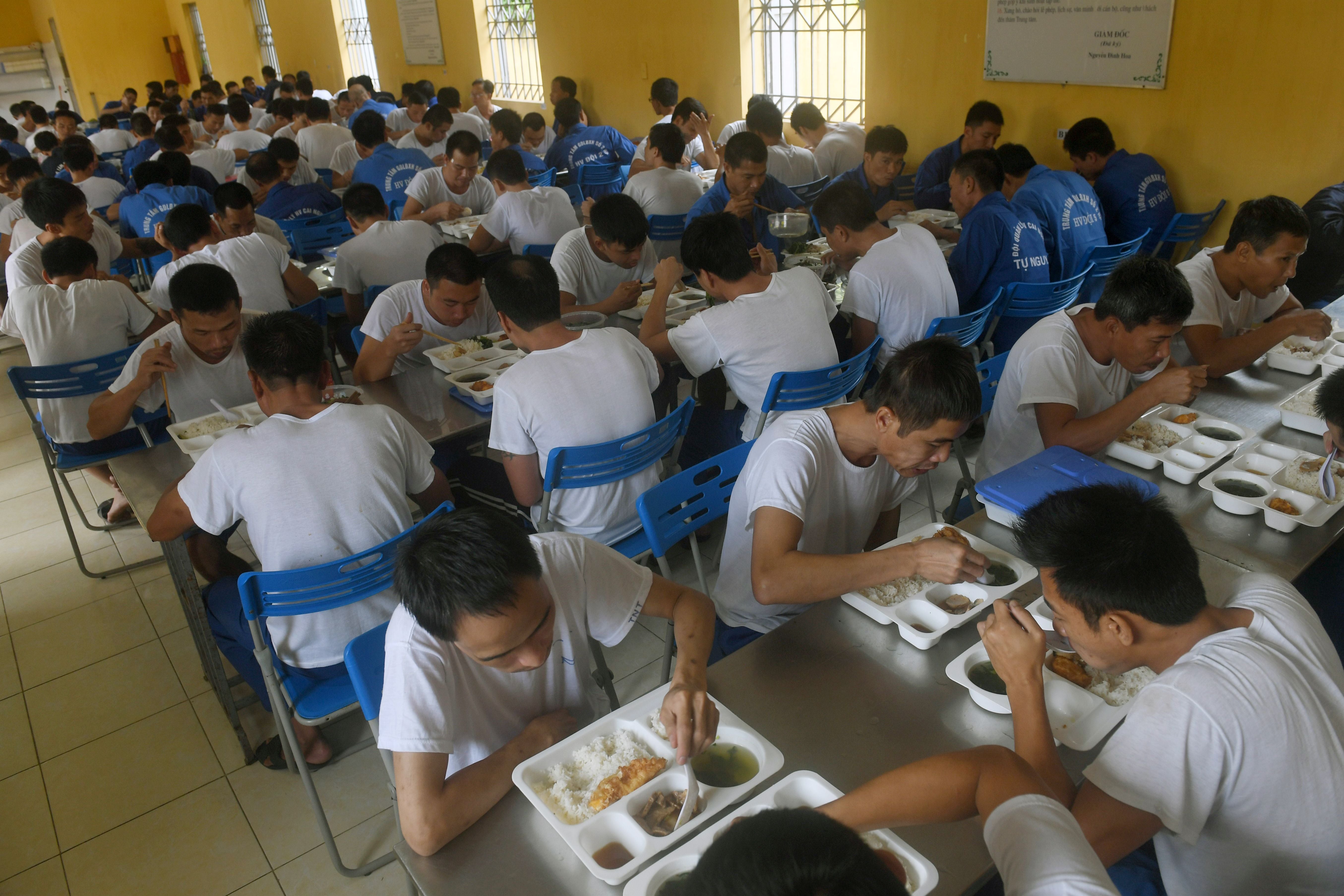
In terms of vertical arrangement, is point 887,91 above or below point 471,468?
above

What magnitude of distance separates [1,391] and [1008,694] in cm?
661

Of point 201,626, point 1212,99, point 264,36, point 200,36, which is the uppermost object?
point 200,36

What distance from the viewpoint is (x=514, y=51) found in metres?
10.6

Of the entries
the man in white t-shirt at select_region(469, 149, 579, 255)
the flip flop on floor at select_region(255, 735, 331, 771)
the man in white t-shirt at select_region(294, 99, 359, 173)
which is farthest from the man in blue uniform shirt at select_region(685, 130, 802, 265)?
the man in white t-shirt at select_region(294, 99, 359, 173)

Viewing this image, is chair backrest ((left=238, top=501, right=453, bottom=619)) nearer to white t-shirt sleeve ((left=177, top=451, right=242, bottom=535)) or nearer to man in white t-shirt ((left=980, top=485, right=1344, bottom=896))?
white t-shirt sleeve ((left=177, top=451, right=242, bottom=535))

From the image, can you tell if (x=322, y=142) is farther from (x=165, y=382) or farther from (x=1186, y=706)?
(x=1186, y=706)

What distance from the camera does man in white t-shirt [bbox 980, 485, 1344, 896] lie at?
1.19 meters

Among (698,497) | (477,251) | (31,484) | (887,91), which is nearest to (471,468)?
(698,497)

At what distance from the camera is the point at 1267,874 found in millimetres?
1285

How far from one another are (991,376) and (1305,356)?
0.99 metres

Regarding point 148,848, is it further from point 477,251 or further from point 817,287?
point 477,251

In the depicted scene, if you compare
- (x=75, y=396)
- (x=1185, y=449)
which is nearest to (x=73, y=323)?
(x=75, y=396)

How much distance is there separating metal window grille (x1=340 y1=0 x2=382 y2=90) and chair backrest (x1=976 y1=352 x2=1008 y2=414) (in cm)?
1297

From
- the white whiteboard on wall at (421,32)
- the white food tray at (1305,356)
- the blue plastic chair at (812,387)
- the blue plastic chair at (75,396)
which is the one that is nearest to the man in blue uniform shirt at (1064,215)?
the white food tray at (1305,356)
